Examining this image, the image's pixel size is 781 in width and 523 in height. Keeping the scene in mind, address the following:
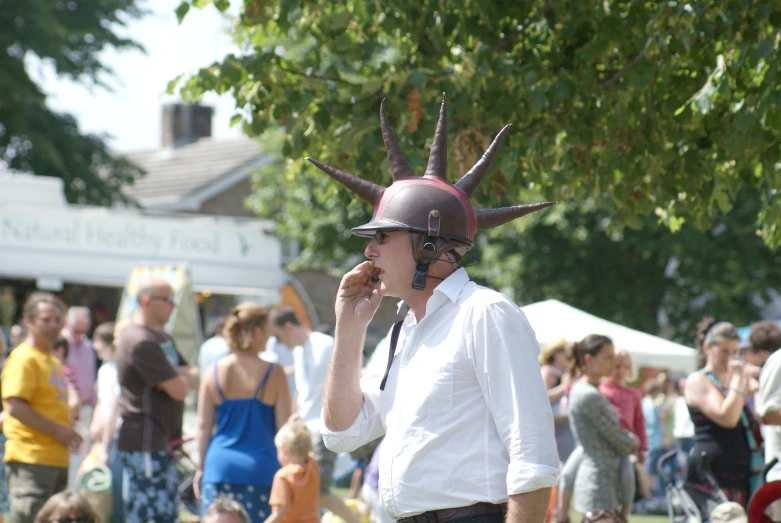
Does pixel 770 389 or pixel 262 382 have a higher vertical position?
pixel 262 382

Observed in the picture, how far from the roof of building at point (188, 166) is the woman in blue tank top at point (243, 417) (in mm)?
25314

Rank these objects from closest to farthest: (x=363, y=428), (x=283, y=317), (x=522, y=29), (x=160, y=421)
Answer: (x=363, y=428), (x=522, y=29), (x=160, y=421), (x=283, y=317)

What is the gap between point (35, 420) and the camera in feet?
23.2

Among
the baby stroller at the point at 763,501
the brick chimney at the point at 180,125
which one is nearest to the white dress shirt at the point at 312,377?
the baby stroller at the point at 763,501

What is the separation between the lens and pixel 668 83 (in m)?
6.41

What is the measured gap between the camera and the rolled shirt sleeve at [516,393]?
3.00 metres

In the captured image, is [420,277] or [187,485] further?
[187,485]

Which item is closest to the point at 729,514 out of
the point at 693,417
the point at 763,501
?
the point at 763,501

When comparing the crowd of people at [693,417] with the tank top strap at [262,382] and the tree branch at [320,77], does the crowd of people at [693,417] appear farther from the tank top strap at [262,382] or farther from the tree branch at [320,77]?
the tree branch at [320,77]

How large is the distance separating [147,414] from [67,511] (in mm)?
1400

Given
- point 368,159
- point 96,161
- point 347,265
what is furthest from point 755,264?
point 368,159

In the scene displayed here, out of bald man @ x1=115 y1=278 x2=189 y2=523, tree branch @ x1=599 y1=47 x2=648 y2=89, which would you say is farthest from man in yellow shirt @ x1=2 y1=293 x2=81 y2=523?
tree branch @ x1=599 y1=47 x2=648 y2=89

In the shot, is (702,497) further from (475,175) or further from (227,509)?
(475,175)

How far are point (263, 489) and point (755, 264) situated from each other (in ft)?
60.8
